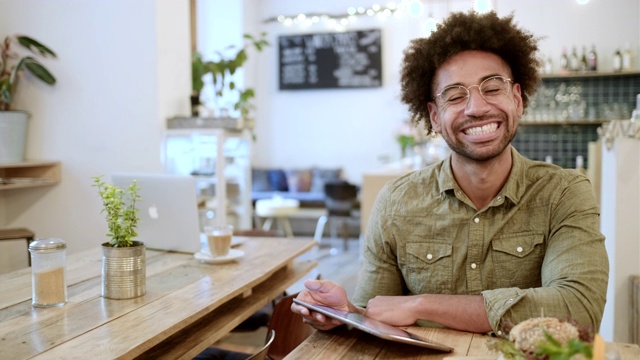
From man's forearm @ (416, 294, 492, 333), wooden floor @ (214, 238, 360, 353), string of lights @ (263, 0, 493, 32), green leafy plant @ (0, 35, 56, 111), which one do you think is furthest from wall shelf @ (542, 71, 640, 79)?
man's forearm @ (416, 294, 492, 333)

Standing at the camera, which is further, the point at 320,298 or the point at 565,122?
the point at 565,122

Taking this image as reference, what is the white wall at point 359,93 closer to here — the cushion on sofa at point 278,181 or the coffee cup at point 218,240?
the cushion on sofa at point 278,181

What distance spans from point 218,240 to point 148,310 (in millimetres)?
649

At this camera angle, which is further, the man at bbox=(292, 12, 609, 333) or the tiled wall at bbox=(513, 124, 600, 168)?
the tiled wall at bbox=(513, 124, 600, 168)

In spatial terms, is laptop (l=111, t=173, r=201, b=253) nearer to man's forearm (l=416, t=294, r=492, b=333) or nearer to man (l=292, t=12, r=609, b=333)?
man (l=292, t=12, r=609, b=333)

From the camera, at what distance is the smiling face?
63.5 inches

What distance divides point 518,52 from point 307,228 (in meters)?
6.38

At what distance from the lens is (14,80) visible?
4.15 meters

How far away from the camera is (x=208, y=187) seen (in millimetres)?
4531

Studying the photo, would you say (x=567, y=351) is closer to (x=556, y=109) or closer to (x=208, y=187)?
(x=208, y=187)

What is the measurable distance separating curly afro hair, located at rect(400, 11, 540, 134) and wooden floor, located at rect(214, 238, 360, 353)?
191 centimetres

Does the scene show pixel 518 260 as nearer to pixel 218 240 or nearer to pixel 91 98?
pixel 218 240

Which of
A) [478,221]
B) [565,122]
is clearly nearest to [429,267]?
[478,221]

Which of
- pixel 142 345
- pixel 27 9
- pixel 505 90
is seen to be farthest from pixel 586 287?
pixel 27 9
